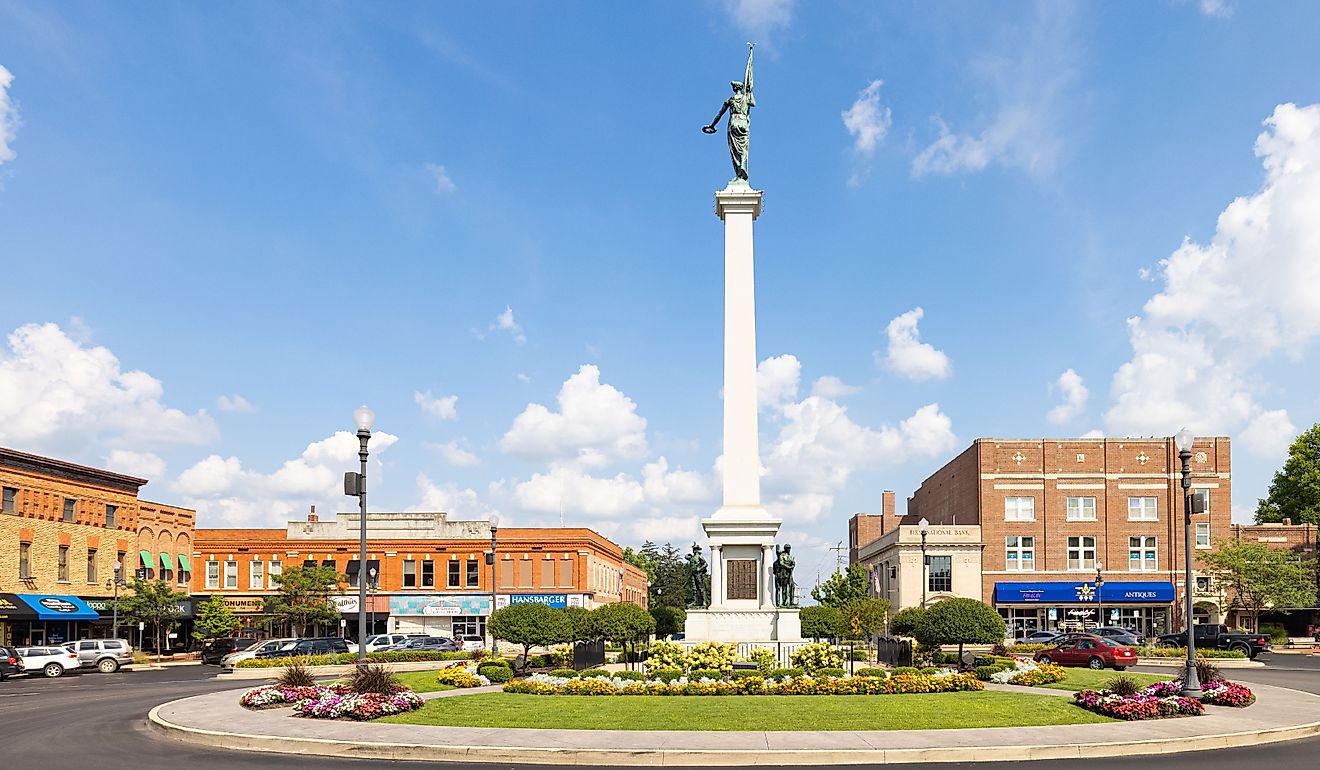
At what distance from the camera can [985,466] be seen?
73.2 metres

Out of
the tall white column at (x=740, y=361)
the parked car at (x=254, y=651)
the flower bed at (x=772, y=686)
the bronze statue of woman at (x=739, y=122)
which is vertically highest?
the bronze statue of woman at (x=739, y=122)

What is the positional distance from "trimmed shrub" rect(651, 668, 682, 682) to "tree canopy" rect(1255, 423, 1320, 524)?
68.4m

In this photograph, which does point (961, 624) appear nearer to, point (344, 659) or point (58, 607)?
point (344, 659)

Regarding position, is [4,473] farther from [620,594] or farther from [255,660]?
[620,594]

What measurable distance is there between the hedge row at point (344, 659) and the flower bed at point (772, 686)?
1708 centimetres

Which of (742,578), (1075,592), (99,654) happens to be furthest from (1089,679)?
(1075,592)

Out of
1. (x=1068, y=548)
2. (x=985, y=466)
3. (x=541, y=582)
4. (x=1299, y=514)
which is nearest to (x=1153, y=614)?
(x=1068, y=548)

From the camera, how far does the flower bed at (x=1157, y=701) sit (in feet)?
67.3

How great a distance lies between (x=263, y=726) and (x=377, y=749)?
3.83m

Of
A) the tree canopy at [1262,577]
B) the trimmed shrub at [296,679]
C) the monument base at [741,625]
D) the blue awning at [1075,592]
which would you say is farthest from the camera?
the blue awning at [1075,592]

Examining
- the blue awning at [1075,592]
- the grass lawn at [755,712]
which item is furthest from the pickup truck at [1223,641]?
the grass lawn at [755,712]

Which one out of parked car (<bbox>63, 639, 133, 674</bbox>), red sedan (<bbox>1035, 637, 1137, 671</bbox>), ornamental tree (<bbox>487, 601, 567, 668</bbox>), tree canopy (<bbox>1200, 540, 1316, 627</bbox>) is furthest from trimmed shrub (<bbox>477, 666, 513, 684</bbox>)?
tree canopy (<bbox>1200, 540, 1316, 627</bbox>)

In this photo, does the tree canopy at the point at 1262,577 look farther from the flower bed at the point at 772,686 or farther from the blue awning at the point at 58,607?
the blue awning at the point at 58,607

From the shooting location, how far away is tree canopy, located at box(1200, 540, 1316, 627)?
6438cm
